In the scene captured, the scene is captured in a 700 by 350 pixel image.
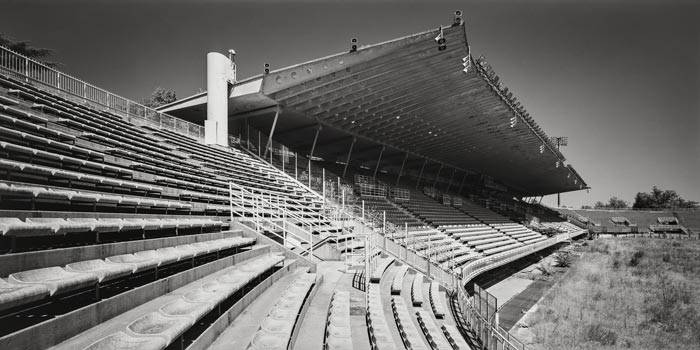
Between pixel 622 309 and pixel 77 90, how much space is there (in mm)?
19293

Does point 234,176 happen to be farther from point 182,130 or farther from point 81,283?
point 81,283

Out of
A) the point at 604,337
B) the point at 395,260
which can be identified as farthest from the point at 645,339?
the point at 395,260

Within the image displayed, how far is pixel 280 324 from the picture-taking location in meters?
3.50

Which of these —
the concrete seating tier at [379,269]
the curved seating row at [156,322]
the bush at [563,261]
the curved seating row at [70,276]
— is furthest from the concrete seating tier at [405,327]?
the bush at [563,261]

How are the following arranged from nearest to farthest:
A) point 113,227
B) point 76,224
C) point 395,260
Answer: point 76,224 < point 113,227 < point 395,260

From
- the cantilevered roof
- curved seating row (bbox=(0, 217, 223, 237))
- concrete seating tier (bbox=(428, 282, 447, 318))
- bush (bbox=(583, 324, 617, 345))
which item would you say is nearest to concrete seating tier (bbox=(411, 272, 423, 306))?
concrete seating tier (bbox=(428, 282, 447, 318))

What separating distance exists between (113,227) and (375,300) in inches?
139

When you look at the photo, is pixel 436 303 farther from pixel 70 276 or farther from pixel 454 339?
pixel 70 276

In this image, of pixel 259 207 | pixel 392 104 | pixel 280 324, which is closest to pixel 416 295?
pixel 280 324

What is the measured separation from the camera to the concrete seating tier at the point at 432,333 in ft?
15.4

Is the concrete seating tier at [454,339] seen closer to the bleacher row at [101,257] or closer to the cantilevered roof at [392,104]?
the bleacher row at [101,257]

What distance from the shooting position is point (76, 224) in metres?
3.58

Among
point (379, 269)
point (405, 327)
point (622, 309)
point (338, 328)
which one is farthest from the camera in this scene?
point (622, 309)

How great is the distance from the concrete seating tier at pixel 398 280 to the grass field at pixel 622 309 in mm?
A: 3552
